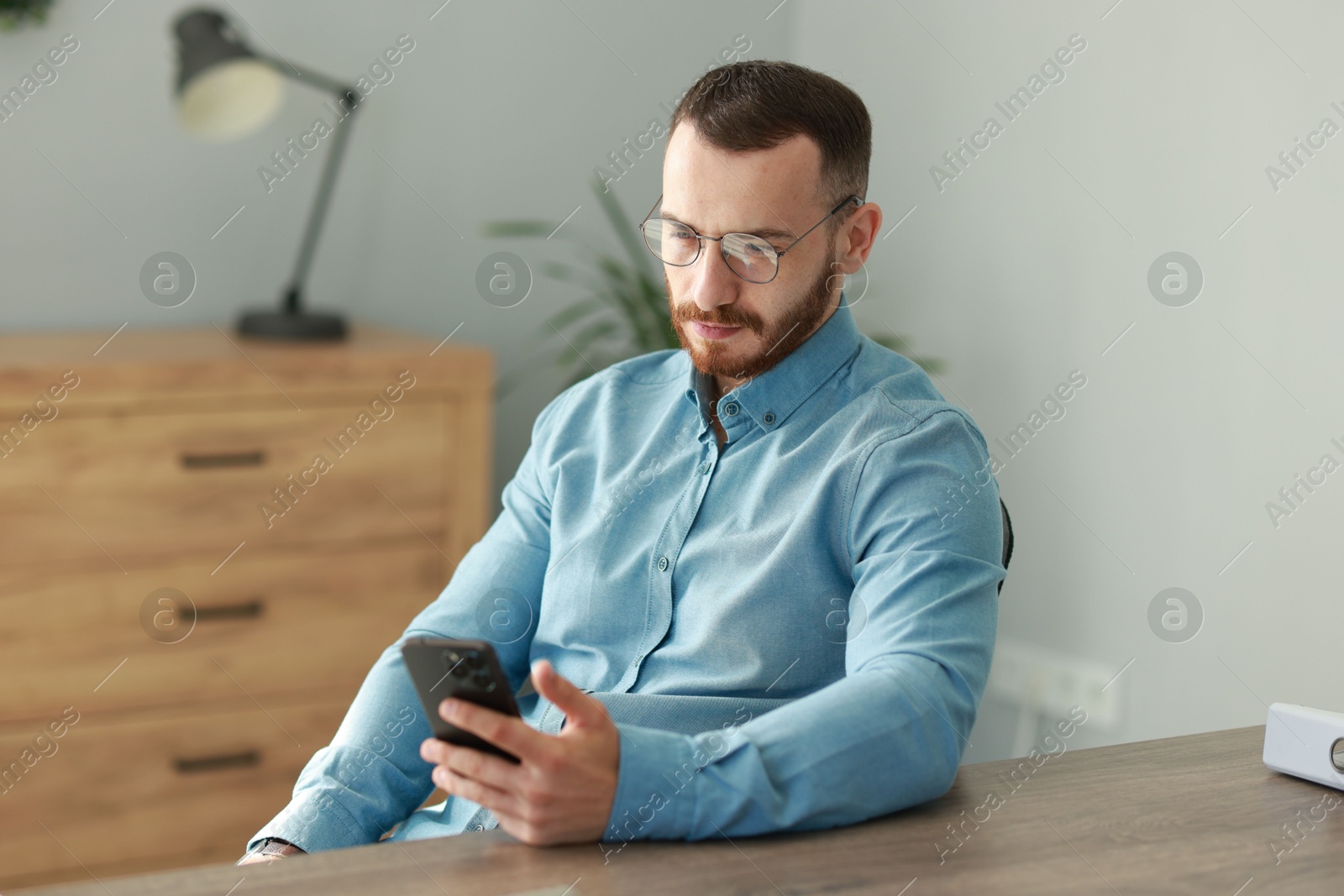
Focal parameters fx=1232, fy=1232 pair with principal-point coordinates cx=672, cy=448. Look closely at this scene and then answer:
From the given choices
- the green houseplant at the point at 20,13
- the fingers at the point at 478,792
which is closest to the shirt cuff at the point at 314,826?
the fingers at the point at 478,792

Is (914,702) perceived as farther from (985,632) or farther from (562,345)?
(562,345)

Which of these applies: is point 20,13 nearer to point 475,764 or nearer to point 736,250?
point 736,250

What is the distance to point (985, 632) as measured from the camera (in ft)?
3.94

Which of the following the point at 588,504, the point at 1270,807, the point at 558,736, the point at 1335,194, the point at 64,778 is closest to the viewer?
the point at 558,736

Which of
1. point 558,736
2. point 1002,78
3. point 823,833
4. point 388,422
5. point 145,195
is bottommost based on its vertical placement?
point 823,833

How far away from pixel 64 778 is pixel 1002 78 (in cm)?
236

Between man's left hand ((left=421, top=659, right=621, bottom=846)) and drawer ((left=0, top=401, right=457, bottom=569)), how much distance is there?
1.52 metres

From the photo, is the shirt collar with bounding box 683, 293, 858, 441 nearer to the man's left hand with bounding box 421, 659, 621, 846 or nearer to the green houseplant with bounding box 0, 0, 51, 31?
the man's left hand with bounding box 421, 659, 621, 846

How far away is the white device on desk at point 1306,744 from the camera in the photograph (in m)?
1.20

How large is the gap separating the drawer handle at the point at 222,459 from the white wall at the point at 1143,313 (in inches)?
60.8

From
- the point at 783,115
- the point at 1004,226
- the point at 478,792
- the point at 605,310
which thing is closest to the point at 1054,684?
the point at 1004,226

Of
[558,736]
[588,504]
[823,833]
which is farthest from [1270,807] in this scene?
[588,504]

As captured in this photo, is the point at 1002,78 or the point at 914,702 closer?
the point at 914,702

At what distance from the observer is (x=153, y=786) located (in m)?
2.42
